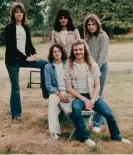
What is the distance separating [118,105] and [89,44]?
9.26 feet

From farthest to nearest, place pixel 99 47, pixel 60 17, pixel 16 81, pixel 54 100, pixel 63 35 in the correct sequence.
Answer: pixel 16 81 → pixel 63 35 → pixel 60 17 → pixel 99 47 → pixel 54 100

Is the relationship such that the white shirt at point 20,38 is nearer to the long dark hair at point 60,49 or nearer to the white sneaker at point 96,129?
the long dark hair at point 60,49

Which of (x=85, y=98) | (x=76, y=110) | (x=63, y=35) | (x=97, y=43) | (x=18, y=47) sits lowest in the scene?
(x=76, y=110)

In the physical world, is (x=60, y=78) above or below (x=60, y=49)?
below

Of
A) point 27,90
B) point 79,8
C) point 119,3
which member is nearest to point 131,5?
point 119,3

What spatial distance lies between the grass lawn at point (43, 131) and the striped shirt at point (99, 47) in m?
1.15

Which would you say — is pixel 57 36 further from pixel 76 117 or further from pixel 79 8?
pixel 79 8

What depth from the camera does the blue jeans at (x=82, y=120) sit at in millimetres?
6133

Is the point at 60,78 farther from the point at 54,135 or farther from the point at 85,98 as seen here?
the point at 54,135

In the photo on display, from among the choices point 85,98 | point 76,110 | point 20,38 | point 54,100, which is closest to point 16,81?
point 20,38

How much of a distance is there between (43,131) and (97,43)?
165 centimetres

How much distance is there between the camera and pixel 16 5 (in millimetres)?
7523

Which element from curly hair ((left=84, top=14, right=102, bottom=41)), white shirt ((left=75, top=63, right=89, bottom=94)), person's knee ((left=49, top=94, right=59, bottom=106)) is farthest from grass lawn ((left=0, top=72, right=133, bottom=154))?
curly hair ((left=84, top=14, right=102, bottom=41))

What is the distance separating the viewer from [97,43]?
6910mm
